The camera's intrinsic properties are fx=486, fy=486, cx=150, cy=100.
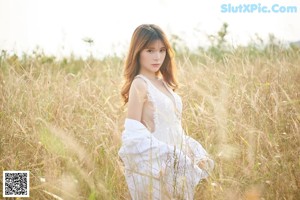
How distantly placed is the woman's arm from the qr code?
64cm

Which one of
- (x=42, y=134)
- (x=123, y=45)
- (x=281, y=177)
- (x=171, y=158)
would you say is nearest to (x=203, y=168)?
(x=171, y=158)

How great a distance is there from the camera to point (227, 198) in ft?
6.39

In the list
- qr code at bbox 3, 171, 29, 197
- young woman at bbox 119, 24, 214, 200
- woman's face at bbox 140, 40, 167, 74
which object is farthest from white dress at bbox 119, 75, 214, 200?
qr code at bbox 3, 171, 29, 197

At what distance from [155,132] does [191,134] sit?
0.53 metres

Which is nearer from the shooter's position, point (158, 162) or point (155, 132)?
point (158, 162)

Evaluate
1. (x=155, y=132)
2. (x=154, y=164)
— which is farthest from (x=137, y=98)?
(x=154, y=164)

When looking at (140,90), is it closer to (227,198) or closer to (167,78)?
(167,78)

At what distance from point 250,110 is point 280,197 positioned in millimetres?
648

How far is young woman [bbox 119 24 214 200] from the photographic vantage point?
6.73 feet

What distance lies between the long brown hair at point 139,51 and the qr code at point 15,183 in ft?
2.05

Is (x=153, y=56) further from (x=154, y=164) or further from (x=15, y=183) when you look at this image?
(x=15, y=183)

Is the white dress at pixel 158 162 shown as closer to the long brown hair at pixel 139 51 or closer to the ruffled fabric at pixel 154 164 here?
the ruffled fabric at pixel 154 164

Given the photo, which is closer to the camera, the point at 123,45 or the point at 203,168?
the point at 203,168

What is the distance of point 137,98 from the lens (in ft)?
7.12
